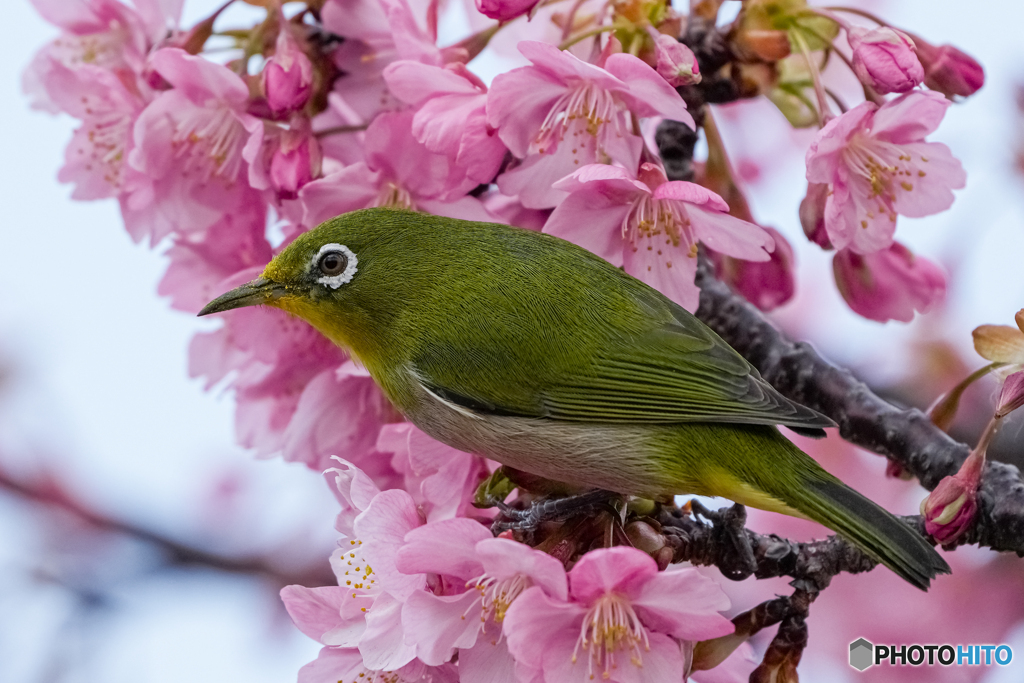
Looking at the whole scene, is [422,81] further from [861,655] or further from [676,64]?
[861,655]

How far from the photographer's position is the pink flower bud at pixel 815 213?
201 centimetres

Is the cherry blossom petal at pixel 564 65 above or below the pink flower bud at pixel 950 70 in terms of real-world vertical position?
below

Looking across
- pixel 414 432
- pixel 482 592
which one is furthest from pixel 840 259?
pixel 482 592

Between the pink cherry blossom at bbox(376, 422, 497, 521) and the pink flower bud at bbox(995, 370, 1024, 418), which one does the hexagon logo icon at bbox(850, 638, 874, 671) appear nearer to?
the pink flower bud at bbox(995, 370, 1024, 418)

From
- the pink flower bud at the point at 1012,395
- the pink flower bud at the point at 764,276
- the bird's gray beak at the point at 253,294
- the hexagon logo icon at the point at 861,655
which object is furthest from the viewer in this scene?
the pink flower bud at the point at 764,276

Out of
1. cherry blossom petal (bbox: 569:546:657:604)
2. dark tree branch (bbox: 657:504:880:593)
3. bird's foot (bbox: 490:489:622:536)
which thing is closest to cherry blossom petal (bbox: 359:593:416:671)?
bird's foot (bbox: 490:489:622:536)

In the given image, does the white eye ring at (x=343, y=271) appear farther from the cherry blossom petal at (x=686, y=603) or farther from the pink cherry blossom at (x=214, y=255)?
the cherry blossom petal at (x=686, y=603)

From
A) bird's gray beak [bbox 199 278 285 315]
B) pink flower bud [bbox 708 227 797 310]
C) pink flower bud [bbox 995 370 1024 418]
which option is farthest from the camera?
pink flower bud [bbox 708 227 797 310]

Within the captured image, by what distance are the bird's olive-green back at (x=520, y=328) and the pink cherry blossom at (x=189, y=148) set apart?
0.34 m

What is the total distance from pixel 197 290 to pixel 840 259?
157 centimetres

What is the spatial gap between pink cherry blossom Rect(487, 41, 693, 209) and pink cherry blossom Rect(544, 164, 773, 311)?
7cm

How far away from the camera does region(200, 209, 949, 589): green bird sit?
71.6 inches

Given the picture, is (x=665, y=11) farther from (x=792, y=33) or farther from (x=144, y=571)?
(x=144, y=571)

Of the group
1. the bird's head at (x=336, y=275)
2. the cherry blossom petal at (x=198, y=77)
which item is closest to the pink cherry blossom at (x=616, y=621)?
the bird's head at (x=336, y=275)
